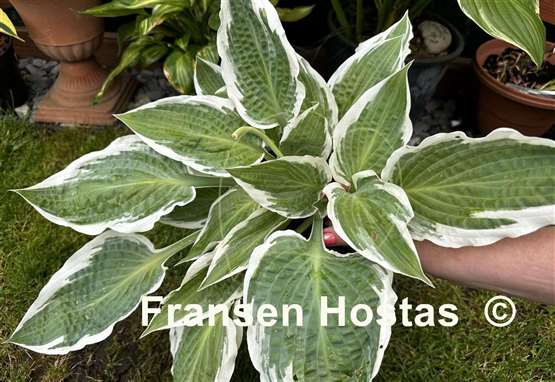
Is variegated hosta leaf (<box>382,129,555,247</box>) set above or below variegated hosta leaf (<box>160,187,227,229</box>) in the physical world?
above

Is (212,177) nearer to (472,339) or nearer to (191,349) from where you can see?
(191,349)

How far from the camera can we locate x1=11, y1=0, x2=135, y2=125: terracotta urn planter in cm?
171

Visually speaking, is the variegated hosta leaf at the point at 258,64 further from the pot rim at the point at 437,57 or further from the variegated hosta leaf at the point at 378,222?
the pot rim at the point at 437,57

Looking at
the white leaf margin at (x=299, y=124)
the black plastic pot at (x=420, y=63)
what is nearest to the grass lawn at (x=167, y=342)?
the white leaf margin at (x=299, y=124)

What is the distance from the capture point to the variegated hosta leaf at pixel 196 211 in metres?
1.10

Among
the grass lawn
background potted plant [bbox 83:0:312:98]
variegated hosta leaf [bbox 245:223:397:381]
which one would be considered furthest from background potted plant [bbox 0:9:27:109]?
variegated hosta leaf [bbox 245:223:397:381]

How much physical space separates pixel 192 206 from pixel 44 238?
633mm

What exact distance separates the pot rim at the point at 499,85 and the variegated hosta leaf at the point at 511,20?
0.55 metres

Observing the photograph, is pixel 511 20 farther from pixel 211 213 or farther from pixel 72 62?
pixel 72 62

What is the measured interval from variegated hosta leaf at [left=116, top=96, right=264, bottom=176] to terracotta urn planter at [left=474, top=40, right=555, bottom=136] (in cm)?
105

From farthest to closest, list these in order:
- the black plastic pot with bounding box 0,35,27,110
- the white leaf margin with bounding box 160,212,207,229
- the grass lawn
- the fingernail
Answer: the black plastic pot with bounding box 0,35,27,110 < the grass lawn < the white leaf margin with bounding box 160,212,207,229 < the fingernail

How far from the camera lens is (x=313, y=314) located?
807 mm

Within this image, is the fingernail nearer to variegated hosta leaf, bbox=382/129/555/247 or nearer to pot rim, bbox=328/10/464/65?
variegated hosta leaf, bbox=382/129/555/247

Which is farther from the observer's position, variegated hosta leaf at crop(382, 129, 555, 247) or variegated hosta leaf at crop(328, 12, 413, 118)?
variegated hosta leaf at crop(328, 12, 413, 118)
